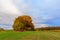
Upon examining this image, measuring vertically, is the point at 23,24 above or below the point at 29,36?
above

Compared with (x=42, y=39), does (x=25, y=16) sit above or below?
above

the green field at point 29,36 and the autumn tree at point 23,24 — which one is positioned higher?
the autumn tree at point 23,24

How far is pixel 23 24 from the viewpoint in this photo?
51125 mm

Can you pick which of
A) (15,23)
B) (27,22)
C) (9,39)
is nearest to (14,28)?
(15,23)

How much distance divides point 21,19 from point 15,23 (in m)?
2.57

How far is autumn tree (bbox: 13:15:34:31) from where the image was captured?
162 feet

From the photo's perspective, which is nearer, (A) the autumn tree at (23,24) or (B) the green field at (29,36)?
(B) the green field at (29,36)

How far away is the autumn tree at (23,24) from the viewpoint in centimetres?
4925

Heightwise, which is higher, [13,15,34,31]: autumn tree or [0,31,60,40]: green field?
[13,15,34,31]: autumn tree

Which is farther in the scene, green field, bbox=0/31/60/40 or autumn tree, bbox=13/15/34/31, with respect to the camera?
autumn tree, bbox=13/15/34/31

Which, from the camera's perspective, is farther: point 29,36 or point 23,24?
point 23,24

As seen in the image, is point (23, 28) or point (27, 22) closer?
point (23, 28)

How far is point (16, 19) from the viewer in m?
52.2

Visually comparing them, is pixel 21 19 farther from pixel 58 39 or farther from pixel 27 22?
pixel 58 39
